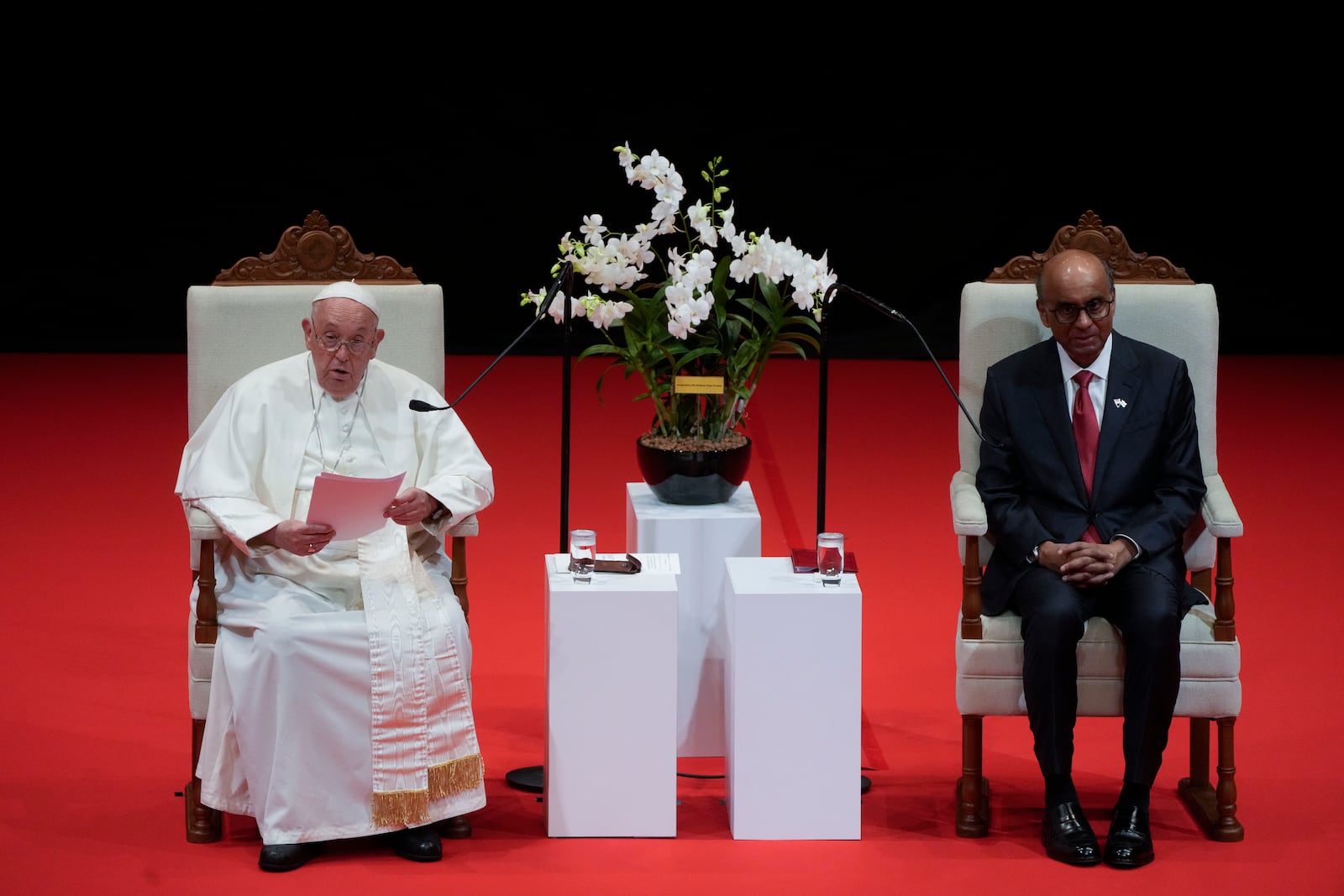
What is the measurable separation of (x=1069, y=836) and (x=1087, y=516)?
2.26ft

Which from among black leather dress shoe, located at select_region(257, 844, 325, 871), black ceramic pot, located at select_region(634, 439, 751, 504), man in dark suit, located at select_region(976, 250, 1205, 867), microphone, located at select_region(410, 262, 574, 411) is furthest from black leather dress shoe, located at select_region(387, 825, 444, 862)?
man in dark suit, located at select_region(976, 250, 1205, 867)

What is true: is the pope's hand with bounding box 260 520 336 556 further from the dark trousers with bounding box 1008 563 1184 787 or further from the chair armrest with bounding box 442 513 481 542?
the dark trousers with bounding box 1008 563 1184 787

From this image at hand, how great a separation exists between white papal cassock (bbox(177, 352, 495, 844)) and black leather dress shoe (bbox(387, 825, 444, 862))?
0.14 ft

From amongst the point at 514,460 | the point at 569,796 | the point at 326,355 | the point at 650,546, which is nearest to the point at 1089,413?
the point at 650,546

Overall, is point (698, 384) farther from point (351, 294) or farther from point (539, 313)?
point (351, 294)

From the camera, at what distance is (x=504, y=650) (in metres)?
4.65

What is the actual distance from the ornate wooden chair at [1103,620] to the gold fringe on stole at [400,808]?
1115mm

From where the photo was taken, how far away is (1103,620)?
11.5ft

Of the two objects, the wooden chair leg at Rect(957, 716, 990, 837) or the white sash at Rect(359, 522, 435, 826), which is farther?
the wooden chair leg at Rect(957, 716, 990, 837)

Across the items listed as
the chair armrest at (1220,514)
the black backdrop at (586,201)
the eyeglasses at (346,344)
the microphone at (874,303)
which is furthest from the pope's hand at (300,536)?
the black backdrop at (586,201)

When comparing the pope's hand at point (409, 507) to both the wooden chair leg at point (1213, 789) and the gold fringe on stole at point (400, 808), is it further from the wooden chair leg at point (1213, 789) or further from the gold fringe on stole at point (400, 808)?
the wooden chair leg at point (1213, 789)

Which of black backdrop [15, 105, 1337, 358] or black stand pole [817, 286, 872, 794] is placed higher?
black backdrop [15, 105, 1337, 358]

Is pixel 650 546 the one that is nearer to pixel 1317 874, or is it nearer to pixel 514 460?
pixel 1317 874

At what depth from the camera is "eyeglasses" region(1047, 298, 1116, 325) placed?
145 inches
